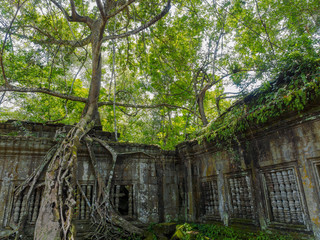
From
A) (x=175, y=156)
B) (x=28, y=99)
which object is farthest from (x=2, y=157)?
(x=28, y=99)

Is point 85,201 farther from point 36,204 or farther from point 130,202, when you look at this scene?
point 130,202

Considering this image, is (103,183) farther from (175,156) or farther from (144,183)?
(175,156)

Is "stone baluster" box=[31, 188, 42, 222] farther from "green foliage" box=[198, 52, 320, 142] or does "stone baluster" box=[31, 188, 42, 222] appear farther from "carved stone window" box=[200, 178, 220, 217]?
"green foliage" box=[198, 52, 320, 142]

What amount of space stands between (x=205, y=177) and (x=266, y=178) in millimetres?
1912

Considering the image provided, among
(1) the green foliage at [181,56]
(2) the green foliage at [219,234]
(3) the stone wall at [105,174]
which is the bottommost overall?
(2) the green foliage at [219,234]

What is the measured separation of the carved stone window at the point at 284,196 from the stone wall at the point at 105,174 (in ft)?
9.97

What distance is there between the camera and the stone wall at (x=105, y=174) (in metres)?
4.92

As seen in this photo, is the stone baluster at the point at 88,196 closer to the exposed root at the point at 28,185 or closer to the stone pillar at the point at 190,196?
the exposed root at the point at 28,185

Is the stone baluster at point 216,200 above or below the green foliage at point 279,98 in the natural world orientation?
below

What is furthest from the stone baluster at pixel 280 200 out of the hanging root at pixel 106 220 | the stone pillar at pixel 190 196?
the hanging root at pixel 106 220

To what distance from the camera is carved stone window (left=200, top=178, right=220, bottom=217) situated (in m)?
5.32

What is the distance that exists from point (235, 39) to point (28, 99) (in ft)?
30.1

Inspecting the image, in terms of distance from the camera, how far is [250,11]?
803 cm

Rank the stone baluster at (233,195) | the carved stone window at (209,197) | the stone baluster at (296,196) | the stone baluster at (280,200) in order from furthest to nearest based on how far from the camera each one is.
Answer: the carved stone window at (209,197)
the stone baluster at (233,195)
the stone baluster at (280,200)
the stone baluster at (296,196)
